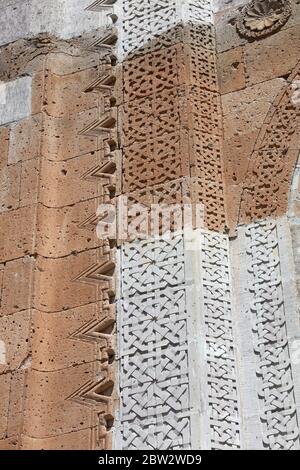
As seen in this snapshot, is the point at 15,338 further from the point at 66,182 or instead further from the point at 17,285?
the point at 66,182

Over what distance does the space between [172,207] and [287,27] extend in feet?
5.74

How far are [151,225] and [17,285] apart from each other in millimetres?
1026

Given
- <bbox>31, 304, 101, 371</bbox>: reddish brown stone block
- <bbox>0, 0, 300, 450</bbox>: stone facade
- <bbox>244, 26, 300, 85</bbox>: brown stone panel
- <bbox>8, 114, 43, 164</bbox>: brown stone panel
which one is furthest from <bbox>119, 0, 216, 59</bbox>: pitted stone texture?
<bbox>31, 304, 101, 371</bbox>: reddish brown stone block

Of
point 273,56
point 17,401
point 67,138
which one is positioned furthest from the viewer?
point 67,138

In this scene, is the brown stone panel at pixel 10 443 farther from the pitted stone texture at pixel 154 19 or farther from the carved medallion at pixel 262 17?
the carved medallion at pixel 262 17

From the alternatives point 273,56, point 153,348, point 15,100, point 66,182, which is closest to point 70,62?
point 15,100

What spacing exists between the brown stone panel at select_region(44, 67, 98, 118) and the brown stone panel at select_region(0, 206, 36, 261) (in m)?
0.96

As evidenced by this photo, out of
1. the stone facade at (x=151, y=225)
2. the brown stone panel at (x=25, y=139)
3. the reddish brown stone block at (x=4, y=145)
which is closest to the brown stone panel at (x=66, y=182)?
the stone facade at (x=151, y=225)

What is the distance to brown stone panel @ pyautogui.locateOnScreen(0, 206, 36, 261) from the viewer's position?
6.21 m

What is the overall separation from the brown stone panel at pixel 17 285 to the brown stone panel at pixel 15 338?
65 mm

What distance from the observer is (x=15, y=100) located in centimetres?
709

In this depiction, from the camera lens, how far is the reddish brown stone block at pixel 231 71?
258 inches
